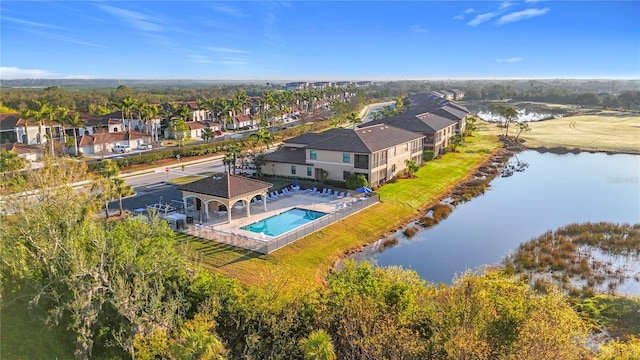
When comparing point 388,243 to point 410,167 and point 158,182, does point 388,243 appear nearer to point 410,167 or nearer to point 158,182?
point 410,167

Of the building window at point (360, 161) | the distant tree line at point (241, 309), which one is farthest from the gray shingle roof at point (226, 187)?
the distant tree line at point (241, 309)

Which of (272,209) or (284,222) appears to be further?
(272,209)

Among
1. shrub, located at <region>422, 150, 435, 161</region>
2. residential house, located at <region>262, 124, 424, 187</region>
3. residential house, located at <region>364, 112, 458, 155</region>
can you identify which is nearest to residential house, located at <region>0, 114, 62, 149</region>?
residential house, located at <region>262, 124, 424, 187</region>

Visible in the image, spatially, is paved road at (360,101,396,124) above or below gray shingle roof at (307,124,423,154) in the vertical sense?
above

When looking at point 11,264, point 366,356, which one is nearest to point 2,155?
point 11,264

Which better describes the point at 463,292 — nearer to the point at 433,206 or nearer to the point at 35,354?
the point at 35,354

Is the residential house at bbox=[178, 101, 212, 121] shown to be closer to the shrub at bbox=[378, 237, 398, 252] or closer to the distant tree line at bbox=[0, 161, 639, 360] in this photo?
the shrub at bbox=[378, 237, 398, 252]

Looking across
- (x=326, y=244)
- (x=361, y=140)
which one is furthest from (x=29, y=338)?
(x=361, y=140)

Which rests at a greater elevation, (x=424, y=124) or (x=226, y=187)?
(x=424, y=124)
